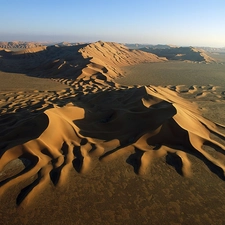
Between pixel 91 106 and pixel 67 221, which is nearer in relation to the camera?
pixel 67 221

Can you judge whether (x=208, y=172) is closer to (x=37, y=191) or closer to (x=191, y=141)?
(x=191, y=141)

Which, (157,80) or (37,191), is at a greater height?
(37,191)

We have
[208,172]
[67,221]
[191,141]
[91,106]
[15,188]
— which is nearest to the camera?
[67,221]

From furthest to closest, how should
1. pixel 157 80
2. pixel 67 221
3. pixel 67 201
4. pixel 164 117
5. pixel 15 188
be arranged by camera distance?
pixel 157 80 < pixel 164 117 < pixel 15 188 < pixel 67 201 < pixel 67 221

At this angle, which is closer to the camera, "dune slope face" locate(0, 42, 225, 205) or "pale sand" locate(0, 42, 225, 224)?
"pale sand" locate(0, 42, 225, 224)

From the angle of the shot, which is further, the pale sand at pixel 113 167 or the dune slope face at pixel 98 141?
the dune slope face at pixel 98 141

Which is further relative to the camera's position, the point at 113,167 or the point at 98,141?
the point at 98,141

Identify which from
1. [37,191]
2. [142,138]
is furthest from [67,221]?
[142,138]
